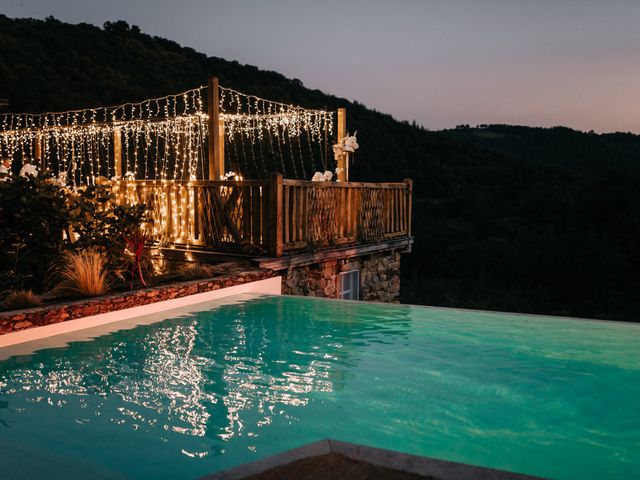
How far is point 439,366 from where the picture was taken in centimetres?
585

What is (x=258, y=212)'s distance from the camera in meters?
9.71

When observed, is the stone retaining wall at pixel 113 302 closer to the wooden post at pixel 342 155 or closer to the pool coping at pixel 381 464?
the wooden post at pixel 342 155

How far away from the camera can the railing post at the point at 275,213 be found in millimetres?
9469

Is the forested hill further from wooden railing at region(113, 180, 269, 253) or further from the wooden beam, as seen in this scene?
wooden railing at region(113, 180, 269, 253)

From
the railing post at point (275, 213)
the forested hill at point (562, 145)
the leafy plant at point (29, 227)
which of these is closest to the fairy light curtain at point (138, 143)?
the railing post at point (275, 213)

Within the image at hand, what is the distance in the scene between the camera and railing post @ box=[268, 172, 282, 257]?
31.1ft

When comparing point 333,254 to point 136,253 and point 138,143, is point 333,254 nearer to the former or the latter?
point 136,253

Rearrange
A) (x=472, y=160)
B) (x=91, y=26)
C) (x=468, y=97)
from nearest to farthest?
(x=468, y=97) < (x=91, y=26) < (x=472, y=160)

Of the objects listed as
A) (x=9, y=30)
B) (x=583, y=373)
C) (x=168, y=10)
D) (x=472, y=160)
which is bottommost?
(x=583, y=373)

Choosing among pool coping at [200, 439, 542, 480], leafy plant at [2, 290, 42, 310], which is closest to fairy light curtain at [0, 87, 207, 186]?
leafy plant at [2, 290, 42, 310]

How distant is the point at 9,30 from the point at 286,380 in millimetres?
34223

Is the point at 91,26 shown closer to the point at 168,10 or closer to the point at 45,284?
the point at 168,10

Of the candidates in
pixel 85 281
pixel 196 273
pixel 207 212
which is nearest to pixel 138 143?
pixel 207 212

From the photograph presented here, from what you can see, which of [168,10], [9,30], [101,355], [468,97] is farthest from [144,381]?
[9,30]
